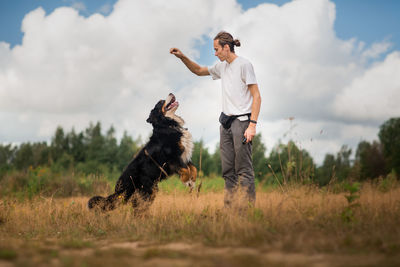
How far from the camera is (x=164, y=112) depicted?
5621 mm

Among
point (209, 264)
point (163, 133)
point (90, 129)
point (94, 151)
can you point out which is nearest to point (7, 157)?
point (90, 129)

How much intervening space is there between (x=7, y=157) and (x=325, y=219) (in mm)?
57099

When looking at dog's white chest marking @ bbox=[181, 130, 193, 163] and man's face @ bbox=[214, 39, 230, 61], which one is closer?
man's face @ bbox=[214, 39, 230, 61]

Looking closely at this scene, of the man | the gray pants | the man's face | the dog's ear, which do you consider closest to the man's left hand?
the man

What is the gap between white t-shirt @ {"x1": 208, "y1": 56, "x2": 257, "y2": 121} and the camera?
4188 mm

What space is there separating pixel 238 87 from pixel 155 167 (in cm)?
205

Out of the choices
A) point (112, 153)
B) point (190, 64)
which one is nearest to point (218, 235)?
point (190, 64)

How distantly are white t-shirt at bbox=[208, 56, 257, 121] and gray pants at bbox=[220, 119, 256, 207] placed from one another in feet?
0.61

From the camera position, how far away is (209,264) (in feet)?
7.40

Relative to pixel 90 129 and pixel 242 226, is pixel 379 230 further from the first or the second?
pixel 90 129

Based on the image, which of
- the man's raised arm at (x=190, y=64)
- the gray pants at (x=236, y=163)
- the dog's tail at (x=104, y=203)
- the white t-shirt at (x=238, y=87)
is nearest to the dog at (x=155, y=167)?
the dog's tail at (x=104, y=203)

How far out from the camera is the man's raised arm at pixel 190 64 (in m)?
5.06

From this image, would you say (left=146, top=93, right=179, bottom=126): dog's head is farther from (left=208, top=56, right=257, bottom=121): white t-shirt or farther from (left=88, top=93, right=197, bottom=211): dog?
(left=208, top=56, right=257, bottom=121): white t-shirt

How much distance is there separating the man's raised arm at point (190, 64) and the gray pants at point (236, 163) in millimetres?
1137
